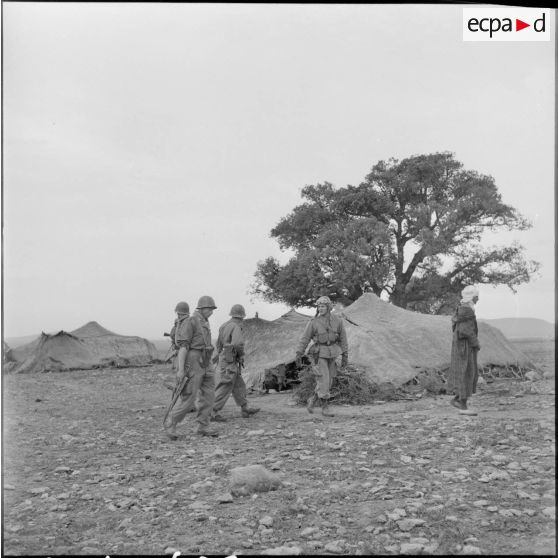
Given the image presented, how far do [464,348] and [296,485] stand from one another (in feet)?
15.7

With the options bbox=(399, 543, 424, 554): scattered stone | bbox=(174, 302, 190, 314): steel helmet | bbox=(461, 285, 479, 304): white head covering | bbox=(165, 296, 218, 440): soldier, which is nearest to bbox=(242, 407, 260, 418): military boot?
bbox=(165, 296, 218, 440): soldier

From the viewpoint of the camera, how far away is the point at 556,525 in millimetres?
4051

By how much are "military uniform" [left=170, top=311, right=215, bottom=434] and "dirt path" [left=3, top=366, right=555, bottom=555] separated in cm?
36

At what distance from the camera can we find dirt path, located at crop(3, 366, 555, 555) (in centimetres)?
414

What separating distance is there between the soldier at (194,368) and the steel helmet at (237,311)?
1279mm

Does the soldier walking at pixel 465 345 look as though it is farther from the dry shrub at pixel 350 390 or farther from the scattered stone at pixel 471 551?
the scattered stone at pixel 471 551

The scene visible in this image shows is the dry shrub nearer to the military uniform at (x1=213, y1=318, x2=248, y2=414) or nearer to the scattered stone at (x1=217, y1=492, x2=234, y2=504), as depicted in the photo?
the military uniform at (x1=213, y1=318, x2=248, y2=414)

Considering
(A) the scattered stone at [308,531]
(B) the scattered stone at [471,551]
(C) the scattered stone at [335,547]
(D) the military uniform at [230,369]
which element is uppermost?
(D) the military uniform at [230,369]

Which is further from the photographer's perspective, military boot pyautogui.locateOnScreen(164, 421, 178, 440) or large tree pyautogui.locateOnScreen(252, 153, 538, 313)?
large tree pyautogui.locateOnScreen(252, 153, 538, 313)

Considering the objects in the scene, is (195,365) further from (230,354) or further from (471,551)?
(471,551)

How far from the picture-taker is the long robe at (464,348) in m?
9.32

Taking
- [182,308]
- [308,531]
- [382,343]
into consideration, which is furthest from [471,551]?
[382,343]

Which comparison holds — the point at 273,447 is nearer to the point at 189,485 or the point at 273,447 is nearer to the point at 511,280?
the point at 189,485

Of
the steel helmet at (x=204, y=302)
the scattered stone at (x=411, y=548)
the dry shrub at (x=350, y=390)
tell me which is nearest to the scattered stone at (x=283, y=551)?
the scattered stone at (x=411, y=548)
